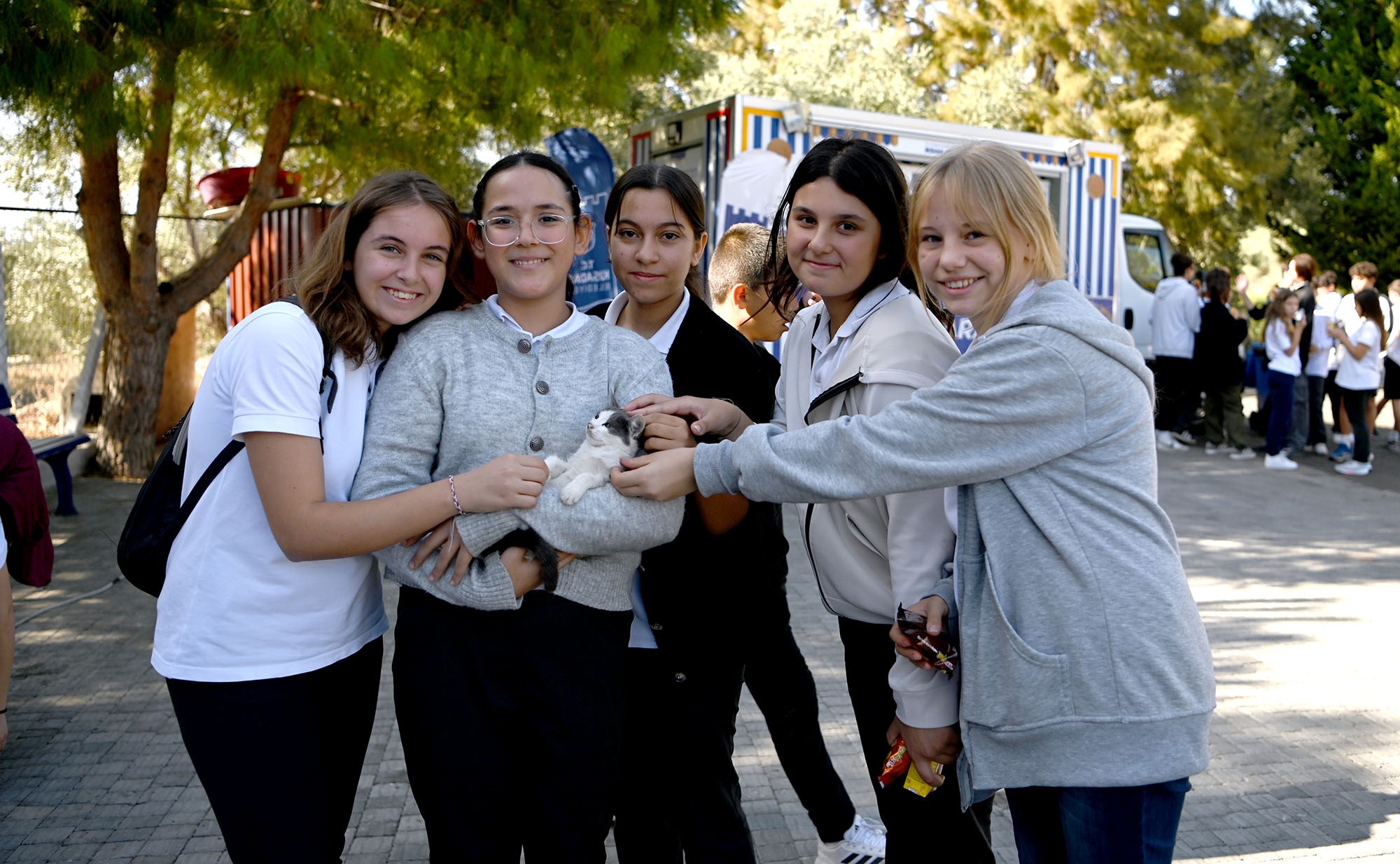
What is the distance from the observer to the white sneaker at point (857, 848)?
3.39 meters

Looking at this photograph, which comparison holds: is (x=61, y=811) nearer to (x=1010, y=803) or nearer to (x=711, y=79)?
(x=1010, y=803)

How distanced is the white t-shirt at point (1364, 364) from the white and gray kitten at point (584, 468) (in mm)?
11905

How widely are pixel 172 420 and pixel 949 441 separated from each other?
12034 mm

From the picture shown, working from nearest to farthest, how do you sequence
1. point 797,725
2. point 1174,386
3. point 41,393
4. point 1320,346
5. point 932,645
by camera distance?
point 932,645 < point 797,725 < point 41,393 < point 1320,346 < point 1174,386

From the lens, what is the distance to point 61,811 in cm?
382

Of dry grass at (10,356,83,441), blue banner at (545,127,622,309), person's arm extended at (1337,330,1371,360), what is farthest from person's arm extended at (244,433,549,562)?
person's arm extended at (1337,330,1371,360)

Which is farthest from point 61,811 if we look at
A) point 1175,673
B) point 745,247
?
point 1175,673

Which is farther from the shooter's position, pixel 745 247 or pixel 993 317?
pixel 745 247

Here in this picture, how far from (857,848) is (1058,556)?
1.89m

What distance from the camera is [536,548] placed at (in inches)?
86.2

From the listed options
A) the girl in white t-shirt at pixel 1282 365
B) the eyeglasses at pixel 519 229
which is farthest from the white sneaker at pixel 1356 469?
the eyeglasses at pixel 519 229

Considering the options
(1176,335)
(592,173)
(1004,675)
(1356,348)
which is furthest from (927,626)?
(1176,335)

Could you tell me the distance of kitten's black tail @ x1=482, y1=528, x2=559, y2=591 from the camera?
219 cm

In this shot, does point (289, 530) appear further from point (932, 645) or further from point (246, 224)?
point (246, 224)
